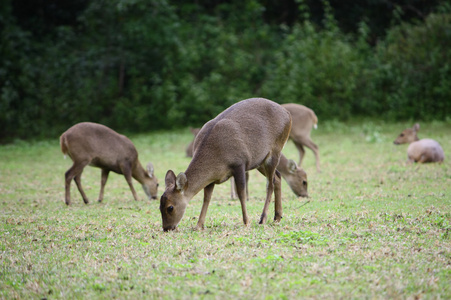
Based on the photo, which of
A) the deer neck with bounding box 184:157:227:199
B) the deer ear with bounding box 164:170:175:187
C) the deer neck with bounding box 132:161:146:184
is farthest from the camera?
the deer neck with bounding box 132:161:146:184

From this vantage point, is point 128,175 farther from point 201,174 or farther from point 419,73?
point 419,73

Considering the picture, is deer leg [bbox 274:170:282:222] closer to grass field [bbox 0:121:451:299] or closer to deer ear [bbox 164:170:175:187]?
grass field [bbox 0:121:451:299]

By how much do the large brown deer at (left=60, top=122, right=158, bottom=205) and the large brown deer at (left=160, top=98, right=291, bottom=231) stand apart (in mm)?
3746

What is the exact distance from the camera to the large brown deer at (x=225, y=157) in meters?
6.29

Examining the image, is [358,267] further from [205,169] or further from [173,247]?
[205,169]

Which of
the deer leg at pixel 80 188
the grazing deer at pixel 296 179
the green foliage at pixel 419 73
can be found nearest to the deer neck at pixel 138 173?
the deer leg at pixel 80 188

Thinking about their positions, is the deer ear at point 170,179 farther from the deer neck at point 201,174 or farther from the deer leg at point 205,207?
the deer leg at point 205,207

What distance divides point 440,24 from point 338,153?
970 centimetres

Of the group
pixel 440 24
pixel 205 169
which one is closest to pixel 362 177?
pixel 205 169

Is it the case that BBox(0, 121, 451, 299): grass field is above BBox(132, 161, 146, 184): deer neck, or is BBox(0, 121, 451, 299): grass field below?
above


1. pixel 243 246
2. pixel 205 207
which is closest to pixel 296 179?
pixel 205 207

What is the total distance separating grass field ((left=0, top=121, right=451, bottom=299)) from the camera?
4277 millimetres

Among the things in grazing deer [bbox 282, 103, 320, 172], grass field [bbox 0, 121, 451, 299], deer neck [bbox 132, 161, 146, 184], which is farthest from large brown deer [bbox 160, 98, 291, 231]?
grazing deer [bbox 282, 103, 320, 172]

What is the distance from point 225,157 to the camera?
630 centimetres
